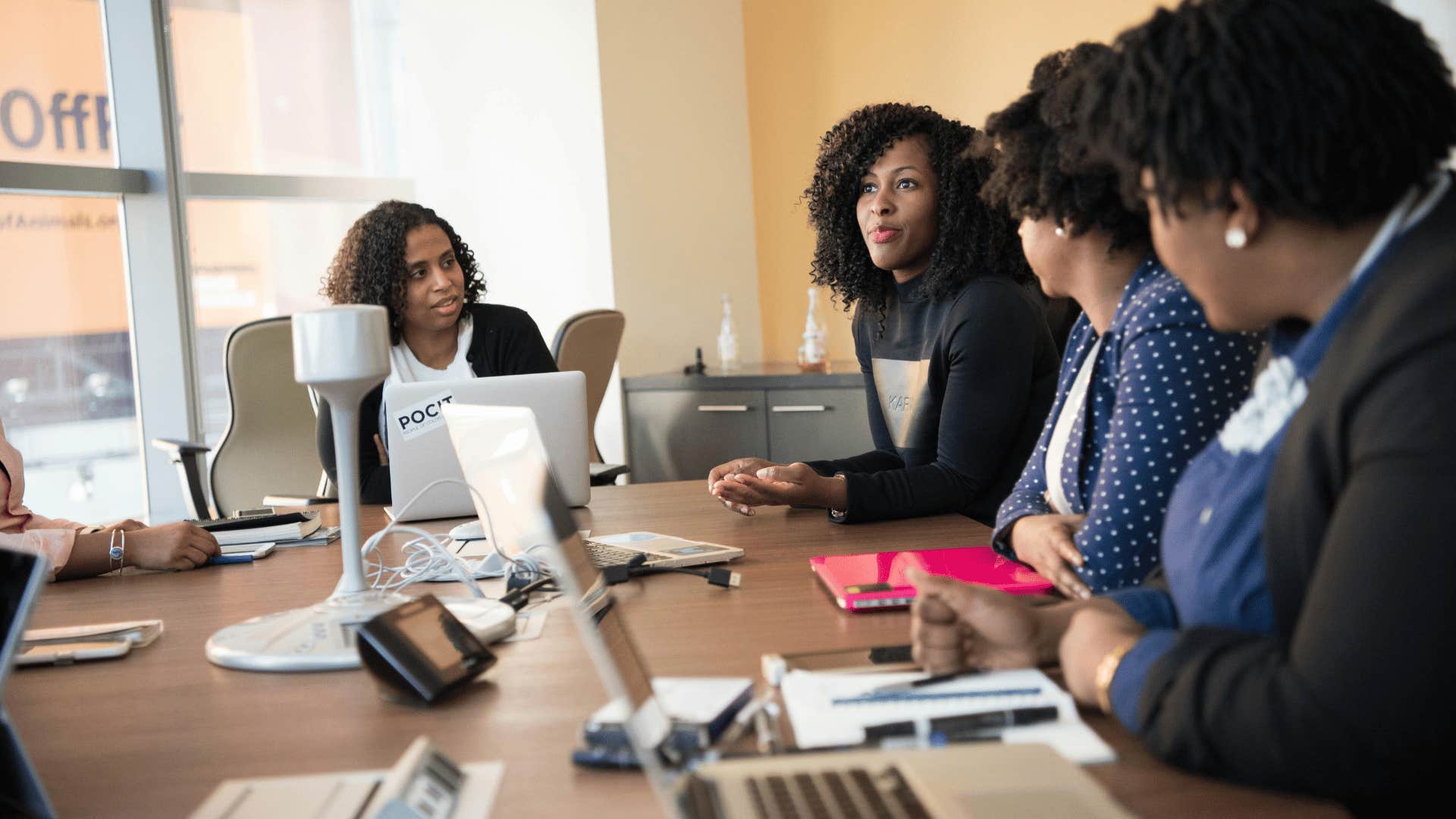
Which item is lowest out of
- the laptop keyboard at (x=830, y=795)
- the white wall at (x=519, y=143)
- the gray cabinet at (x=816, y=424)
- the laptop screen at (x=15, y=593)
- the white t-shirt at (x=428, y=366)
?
the gray cabinet at (x=816, y=424)

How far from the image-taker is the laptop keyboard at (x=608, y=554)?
5.69 feet

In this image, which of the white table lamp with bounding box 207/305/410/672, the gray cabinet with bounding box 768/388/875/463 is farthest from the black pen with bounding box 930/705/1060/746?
the gray cabinet with bounding box 768/388/875/463

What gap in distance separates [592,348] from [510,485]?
2.66 m

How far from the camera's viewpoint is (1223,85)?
90cm

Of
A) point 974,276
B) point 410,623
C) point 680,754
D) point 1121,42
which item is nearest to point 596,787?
point 680,754

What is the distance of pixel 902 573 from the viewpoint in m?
1.55

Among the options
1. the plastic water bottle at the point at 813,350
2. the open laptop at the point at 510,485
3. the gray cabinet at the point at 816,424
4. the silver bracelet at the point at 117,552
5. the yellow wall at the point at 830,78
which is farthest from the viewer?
the plastic water bottle at the point at 813,350

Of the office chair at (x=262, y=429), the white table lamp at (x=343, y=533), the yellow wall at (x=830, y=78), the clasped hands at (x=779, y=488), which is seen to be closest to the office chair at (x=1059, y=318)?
the clasped hands at (x=779, y=488)

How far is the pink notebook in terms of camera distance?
1427mm

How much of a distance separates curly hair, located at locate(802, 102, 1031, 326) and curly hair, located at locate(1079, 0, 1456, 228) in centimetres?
129

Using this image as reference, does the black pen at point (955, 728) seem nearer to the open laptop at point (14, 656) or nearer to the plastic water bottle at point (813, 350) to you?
the open laptop at point (14, 656)

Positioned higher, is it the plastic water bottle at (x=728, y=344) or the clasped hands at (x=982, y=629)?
the plastic water bottle at (x=728, y=344)

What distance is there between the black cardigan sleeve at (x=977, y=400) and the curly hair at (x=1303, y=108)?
1.14m

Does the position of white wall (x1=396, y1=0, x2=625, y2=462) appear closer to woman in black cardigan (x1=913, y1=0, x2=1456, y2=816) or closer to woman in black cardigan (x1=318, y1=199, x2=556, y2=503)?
woman in black cardigan (x1=318, y1=199, x2=556, y2=503)
